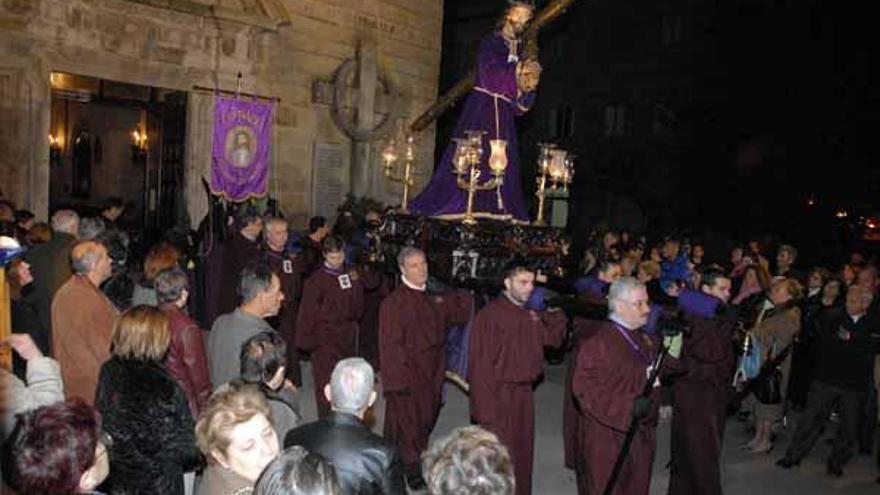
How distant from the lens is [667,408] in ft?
23.8

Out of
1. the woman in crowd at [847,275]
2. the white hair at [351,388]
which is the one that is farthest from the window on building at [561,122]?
the white hair at [351,388]

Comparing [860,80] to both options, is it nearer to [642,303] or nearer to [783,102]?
[783,102]

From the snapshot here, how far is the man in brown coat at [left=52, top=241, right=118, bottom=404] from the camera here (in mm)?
4836

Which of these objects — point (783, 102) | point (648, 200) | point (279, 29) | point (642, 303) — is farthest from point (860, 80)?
point (642, 303)

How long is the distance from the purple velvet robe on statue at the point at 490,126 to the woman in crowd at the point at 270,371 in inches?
224

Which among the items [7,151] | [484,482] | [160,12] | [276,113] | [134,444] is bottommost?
[134,444]

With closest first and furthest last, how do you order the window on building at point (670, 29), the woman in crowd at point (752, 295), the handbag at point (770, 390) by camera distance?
the handbag at point (770, 390)
the woman in crowd at point (752, 295)
the window on building at point (670, 29)

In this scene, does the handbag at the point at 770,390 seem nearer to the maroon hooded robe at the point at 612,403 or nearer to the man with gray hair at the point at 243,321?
the maroon hooded robe at the point at 612,403

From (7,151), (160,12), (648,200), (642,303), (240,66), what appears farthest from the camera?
(648,200)

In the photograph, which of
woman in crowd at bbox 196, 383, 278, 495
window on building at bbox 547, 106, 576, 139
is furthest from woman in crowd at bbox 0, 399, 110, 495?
window on building at bbox 547, 106, 576, 139

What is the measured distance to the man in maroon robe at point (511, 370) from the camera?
244 inches

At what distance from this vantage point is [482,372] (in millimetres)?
6270

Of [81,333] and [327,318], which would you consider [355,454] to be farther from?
[327,318]

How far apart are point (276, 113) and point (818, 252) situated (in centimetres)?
1590
